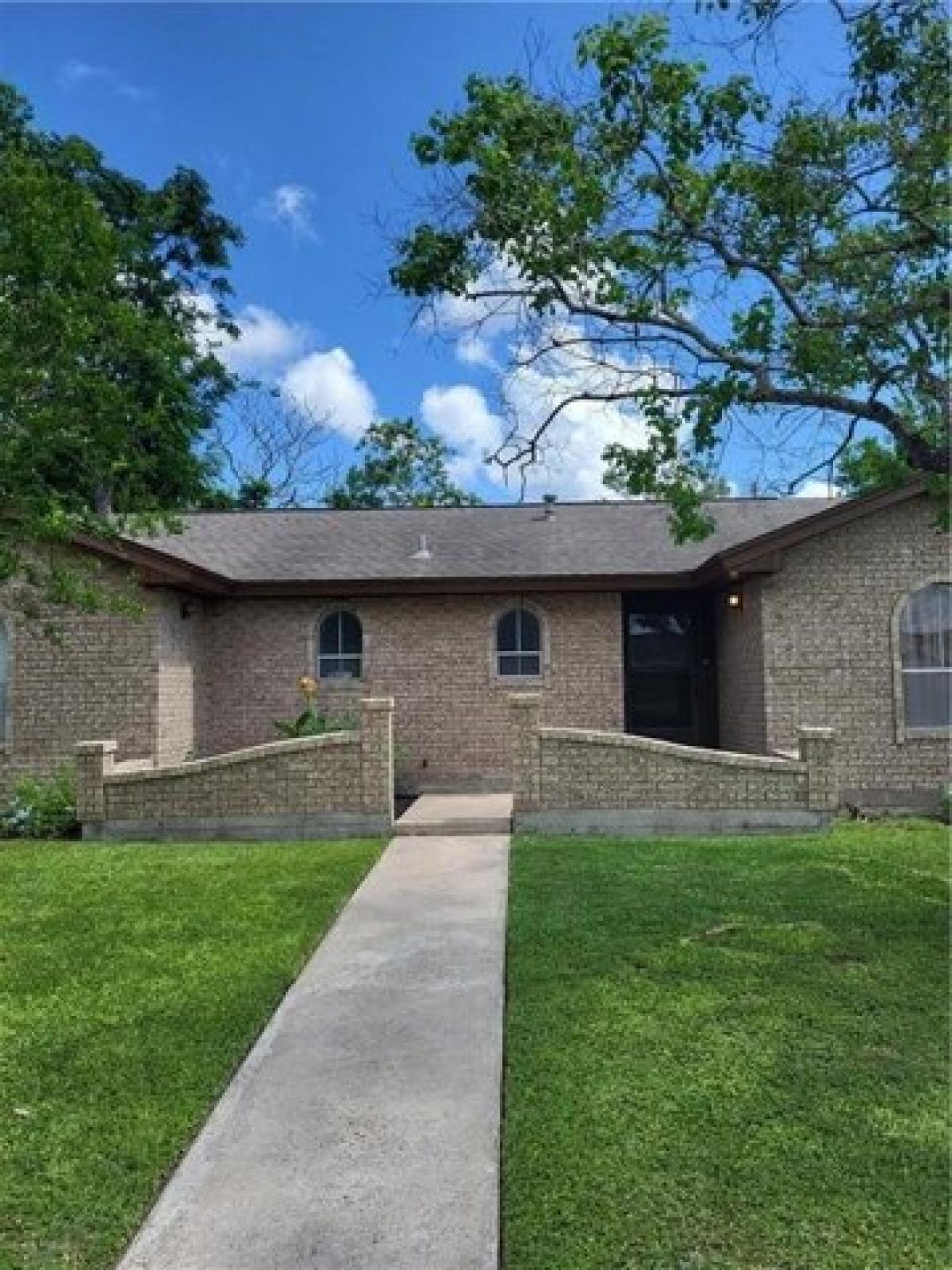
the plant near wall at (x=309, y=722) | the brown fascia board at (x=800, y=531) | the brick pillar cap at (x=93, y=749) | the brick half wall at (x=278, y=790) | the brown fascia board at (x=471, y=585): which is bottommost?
the brick half wall at (x=278, y=790)

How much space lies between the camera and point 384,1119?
3898 millimetres

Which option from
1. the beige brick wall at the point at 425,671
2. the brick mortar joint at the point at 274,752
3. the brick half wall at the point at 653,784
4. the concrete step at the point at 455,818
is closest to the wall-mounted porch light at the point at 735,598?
the beige brick wall at the point at 425,671

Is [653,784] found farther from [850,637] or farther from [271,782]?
[271,782]

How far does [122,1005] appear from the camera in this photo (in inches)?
205

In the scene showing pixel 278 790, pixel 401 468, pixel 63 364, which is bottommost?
pixel 278 790

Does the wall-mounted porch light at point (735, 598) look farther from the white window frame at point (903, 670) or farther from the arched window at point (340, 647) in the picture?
the arched window at point (340, 647)

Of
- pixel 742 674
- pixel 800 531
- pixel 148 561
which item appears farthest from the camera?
pixel 742 674

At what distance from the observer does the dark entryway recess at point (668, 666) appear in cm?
1453

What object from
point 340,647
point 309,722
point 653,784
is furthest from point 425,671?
point 653,784

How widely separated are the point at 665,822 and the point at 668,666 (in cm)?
475

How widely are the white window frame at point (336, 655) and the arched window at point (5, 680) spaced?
160 inches

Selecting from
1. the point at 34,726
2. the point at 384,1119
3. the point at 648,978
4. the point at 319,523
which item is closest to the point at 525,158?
the point at 648,978

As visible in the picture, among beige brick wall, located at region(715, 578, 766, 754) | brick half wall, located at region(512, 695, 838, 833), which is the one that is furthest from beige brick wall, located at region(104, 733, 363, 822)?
beige brick wall, located at region(715, 578, 766, 754)

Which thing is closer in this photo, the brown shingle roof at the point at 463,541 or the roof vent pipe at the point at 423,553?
the brown shingle roof at the point at 463,541
